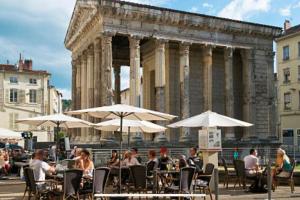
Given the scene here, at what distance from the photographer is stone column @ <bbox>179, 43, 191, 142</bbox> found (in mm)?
30312

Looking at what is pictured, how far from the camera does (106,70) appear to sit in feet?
Answer: 92.1

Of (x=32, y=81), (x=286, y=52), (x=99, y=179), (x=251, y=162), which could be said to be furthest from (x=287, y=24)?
(x=99, y=179)

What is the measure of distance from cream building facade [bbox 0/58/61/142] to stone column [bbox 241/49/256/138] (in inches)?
1149

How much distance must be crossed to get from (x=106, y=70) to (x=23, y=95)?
3397 centimetres

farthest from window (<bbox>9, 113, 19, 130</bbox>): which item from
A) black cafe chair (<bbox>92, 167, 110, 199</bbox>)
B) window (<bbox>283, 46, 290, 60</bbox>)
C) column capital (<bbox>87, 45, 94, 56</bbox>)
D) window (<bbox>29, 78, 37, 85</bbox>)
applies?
black cafe chair (<bbox>92, 167, 110, 199</bbox>)

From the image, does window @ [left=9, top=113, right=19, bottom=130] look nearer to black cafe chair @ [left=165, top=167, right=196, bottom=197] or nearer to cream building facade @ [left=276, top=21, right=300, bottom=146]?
cream building facade @ [left=276, top=21, right=300, bottom=146]

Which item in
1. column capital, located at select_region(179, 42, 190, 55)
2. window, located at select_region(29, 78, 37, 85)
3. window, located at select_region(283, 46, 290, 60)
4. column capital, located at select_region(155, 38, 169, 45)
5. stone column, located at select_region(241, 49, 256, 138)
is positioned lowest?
stone column, located at select_region(241, 49, 256, 138)

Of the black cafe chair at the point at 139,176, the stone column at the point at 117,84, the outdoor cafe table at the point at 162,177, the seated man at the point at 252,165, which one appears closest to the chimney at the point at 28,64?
the stone column at the point at 117,84

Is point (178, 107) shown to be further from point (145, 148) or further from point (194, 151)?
point (194, 151)

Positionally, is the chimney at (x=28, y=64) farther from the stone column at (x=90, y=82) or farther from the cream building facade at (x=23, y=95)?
the stone column at (x=90, y=82)

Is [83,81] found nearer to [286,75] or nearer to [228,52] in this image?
[228,52]

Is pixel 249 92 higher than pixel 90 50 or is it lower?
lower

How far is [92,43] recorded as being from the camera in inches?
1231

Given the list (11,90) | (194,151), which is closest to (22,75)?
(11,90)
